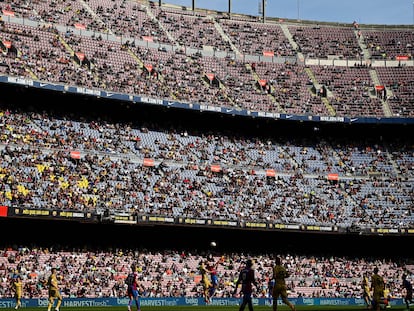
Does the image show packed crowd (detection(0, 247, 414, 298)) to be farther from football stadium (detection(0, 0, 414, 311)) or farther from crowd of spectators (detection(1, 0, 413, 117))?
crowd of spectators (detection(1, 0, 413, 117))

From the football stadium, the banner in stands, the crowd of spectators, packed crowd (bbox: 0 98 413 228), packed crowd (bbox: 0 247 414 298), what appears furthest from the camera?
the crowd of spectators

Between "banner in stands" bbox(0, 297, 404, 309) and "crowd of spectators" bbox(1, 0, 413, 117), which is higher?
"crowd of spectators" bbox(1, 0, 413, 117)

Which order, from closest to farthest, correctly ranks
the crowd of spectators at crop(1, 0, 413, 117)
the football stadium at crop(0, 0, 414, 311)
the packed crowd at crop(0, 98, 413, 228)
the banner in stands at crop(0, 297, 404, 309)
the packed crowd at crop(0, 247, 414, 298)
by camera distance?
the banner in stands at crop(0, 297, 404, 309)
the packed crowd at crop(0, 247, 414, 298)
the football stadium at crop(0, 0, 414, 311)
the packed crowd at crop(0, 98, 413, 228)
the crowd of spectators at crop(1, 0, 413, 117)

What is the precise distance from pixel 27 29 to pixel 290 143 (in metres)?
31.0

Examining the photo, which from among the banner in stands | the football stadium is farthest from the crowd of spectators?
the banner in stands

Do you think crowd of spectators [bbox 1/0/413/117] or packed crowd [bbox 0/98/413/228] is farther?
crowd of spectators [bbox 1/0/413/117]

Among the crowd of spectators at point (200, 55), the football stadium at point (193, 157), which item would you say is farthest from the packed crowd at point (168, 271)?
the crowd of spectators at point (200, 55)

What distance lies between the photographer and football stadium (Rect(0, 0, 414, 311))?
5828 centimetres

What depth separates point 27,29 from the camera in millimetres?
72312

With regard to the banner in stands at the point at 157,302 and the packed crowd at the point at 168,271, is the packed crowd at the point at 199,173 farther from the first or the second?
the banner in stands at the point at 157,302

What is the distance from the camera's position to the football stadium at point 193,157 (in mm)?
58281

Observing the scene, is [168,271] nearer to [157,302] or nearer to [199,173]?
[157,302]

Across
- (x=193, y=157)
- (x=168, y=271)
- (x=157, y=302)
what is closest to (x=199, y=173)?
(x=193, y=157)

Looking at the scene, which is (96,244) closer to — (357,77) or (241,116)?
(241,116)
